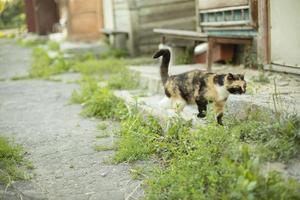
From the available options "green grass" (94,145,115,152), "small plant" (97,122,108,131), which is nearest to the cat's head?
"green grass" (94,145,115,152)

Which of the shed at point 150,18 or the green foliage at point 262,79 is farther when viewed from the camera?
the shed at point 150,18

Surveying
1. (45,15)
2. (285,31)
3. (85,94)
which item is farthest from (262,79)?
(45,15)

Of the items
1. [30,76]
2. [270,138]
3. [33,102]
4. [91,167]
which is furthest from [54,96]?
[270,138]

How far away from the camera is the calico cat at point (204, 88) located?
469 cm

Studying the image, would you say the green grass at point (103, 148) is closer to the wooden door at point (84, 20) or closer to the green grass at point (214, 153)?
the green grass at point (214, 153)

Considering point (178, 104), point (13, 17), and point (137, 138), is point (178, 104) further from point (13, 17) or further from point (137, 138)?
point (13, 17)

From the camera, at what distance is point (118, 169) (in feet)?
15.8

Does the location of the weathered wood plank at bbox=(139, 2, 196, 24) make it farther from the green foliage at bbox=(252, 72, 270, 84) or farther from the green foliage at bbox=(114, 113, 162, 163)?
the green foliage at bbox=(114, 113, 162, 163)

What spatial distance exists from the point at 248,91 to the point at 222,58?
276cm

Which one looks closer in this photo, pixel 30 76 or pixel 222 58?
pixel 222 58

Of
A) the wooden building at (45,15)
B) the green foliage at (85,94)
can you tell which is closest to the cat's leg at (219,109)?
the green foliage at (85,94)

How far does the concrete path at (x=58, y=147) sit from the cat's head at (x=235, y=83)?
1388 millimetres

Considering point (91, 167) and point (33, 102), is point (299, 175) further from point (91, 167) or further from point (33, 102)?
point (33, 102)

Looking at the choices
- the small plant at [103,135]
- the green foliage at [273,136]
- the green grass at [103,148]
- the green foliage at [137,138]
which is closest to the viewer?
the green foliage at [273,136]
